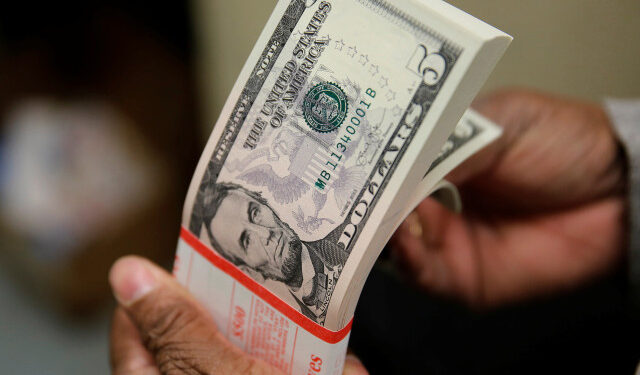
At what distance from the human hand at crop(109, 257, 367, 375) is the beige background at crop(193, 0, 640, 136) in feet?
2.48

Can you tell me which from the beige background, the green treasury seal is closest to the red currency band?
the green treasury seal

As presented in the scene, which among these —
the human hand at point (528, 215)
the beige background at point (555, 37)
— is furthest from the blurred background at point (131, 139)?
the human hand at point (528, 215)

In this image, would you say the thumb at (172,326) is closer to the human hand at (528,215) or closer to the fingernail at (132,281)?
the fingernail at (132,281)

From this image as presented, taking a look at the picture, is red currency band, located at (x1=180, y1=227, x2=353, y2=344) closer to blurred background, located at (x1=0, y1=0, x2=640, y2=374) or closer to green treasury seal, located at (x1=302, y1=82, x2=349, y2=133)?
green treasury seal, located at (x1=302, y1=82, x2=349, y2=133)

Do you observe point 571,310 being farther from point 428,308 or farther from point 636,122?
point 636,122

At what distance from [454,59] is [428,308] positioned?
26.6 inches

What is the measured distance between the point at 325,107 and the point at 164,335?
0.32 m

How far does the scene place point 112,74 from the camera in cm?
136

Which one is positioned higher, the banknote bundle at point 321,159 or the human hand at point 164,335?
the banknote bundle at point 321,159

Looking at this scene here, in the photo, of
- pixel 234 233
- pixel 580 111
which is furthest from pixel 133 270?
pixel 580 111

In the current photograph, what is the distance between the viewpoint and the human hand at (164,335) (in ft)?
2.02

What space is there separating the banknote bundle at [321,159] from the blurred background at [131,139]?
454 millimetres

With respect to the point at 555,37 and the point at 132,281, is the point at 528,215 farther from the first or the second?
the point at 132,281

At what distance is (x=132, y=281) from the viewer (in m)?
0.68
